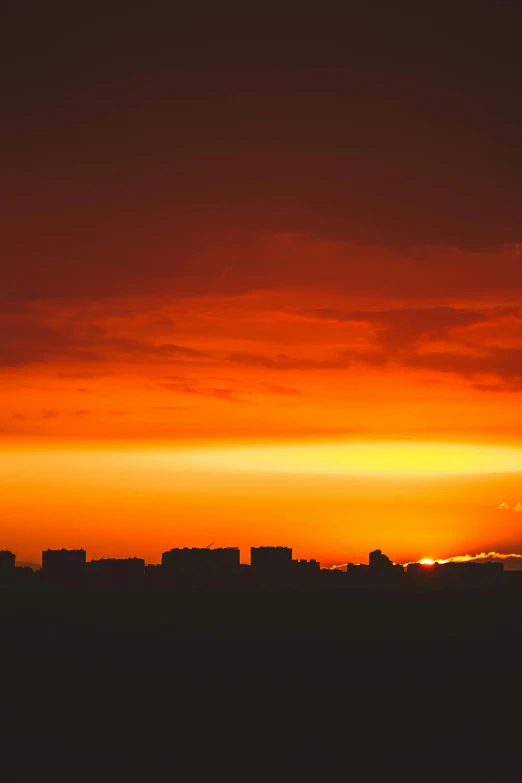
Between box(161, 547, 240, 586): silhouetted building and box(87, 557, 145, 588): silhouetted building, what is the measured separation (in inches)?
133

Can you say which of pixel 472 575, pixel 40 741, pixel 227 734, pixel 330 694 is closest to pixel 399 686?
pixel 330 694

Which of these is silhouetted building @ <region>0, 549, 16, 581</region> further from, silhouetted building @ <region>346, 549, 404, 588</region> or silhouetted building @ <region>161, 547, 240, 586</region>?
silhouetted building @ <region>346, 549, 404, 588</region>

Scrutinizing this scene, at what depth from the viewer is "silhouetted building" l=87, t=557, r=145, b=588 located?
142 meters

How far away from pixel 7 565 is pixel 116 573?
14446mm

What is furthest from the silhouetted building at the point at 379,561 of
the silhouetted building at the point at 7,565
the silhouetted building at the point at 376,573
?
the silhouetted building at the point at 7,565

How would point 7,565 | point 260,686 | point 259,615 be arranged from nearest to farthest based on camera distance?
point 260,686
point 259,615
point 7,565

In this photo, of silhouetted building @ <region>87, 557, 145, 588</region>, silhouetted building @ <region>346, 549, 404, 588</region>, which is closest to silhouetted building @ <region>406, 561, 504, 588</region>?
silhouetted building @ <region>346, 549, 404, 588</region>

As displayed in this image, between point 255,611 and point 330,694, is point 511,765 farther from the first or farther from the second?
point 255,611

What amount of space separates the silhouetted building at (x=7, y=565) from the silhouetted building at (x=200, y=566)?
63.5 feet

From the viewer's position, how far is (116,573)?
144 m

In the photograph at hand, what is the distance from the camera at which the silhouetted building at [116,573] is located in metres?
142

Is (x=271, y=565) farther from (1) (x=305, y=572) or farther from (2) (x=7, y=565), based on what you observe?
(2) (x=7, y=565)

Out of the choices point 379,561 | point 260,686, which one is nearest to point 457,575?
point 379,561

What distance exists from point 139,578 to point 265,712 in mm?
45852
